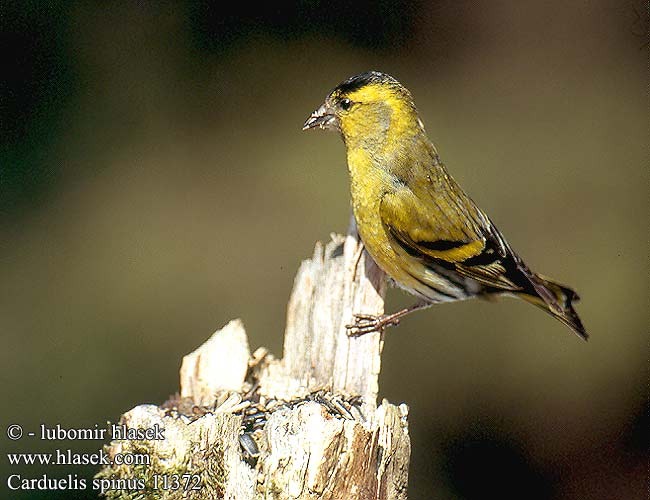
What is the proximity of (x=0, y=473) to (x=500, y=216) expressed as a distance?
3.61 meters

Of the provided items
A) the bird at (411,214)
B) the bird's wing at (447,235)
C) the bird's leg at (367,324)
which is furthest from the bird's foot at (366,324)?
the bird's wing at (447,235)

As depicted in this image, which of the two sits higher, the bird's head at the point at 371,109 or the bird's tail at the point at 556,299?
the bird's head at the point at 371,109

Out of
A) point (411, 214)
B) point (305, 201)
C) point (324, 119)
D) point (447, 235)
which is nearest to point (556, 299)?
point (447, 235)

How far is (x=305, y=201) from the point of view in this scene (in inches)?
248

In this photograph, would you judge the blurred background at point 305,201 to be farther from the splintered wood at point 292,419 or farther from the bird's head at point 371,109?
the bird's head at point 371,109

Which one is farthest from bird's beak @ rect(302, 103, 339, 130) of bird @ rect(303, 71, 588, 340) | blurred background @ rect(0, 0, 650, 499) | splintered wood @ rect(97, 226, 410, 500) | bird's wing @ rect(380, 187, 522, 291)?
blurred background @ rect(0, 0, 650, 499)

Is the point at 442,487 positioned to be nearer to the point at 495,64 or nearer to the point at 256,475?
the point at 256,475

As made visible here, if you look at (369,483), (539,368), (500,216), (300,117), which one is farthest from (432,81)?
(369,483)

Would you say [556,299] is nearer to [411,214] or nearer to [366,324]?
[411,214]

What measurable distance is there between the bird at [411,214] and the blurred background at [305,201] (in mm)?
1772

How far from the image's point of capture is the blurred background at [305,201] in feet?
17.0

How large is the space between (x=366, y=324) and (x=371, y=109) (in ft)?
3.06

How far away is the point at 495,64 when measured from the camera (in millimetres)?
6930

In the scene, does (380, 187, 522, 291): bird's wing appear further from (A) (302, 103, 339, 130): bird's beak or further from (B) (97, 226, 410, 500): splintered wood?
(A) (302, 103, 339, 130): bird's beak
